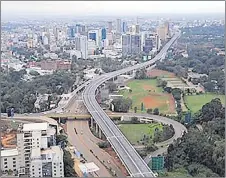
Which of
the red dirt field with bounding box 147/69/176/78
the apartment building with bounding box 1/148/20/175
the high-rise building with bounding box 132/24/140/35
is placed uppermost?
the high-rise building with bounding box 132/24/140/35

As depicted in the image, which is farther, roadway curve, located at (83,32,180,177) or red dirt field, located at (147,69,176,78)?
red dirt field, located at (147,69,176,78)

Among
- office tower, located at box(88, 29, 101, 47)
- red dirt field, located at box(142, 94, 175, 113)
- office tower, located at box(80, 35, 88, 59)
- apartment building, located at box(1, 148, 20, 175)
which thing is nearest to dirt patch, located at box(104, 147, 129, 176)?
apartment building, located at box(1, 148, 20, 175)

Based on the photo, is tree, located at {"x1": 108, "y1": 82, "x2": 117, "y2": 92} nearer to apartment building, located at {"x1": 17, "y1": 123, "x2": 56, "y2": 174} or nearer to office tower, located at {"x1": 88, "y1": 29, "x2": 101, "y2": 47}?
office tower, located at {"x1": 88, "y1": 29, "x2": 101, "y2": 47}

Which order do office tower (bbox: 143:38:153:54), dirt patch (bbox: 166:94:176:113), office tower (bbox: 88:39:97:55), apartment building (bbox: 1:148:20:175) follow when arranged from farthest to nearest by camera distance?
office tower (bbox: 143:38:153:54) → office tower (bbox: 88:39:97:55) → dirt patch (bbox: 166:94:176:113) → apartment building (bbox: 1:148:20:175)

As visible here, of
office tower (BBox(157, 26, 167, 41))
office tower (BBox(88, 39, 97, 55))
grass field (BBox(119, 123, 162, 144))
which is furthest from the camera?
office tower (BBox(157, 26, 167, 41))

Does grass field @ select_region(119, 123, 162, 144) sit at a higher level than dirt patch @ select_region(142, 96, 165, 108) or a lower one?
lower

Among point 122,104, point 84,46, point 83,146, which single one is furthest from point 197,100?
point 84,46
